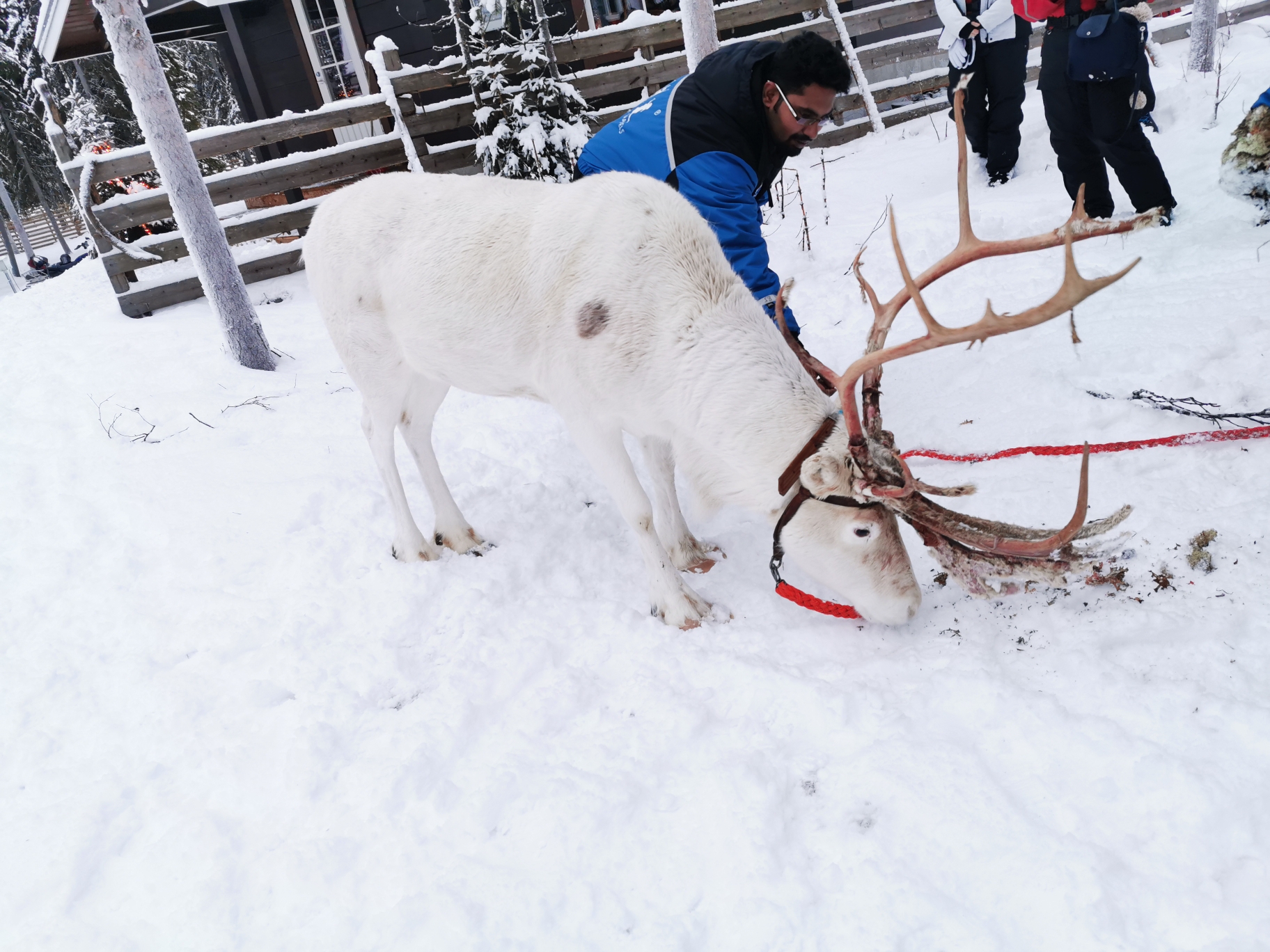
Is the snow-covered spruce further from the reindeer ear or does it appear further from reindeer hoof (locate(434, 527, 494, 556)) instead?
reindeer hoof (locate(434, 527, 494, 556))

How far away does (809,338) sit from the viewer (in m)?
5.35

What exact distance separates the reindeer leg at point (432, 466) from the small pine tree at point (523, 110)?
494cm

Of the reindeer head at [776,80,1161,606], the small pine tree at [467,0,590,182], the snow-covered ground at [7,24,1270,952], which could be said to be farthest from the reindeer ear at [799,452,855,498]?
the small pine tree at [467,0,590,182]

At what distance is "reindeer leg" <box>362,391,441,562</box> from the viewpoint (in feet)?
13.1

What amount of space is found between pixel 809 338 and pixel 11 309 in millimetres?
10545

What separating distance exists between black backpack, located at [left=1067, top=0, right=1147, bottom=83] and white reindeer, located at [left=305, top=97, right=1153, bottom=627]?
2.98m

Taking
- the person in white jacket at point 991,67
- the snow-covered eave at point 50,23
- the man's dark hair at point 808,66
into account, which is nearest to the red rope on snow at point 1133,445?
the man's dark hair at point 808,66

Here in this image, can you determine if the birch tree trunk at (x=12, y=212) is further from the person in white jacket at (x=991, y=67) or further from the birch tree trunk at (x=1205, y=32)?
the birch tree trunk at (x=1205, y=32)

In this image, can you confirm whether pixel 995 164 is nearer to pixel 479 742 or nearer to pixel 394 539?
pixel 394 539

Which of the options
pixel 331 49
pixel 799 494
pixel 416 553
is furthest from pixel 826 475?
pixel 331 49

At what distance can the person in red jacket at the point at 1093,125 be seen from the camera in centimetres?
461

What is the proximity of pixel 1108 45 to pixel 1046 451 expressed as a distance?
2757 mm

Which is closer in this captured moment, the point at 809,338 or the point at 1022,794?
the point at 1022,794

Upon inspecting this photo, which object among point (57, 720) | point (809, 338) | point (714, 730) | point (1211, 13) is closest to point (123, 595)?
point (57, 720)
